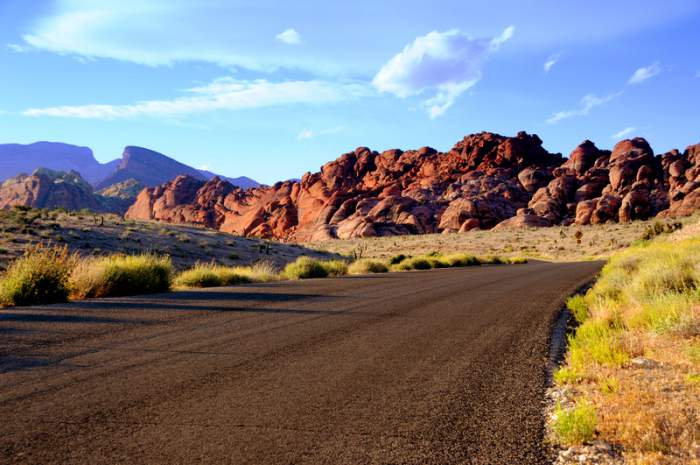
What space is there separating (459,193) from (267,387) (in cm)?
10054

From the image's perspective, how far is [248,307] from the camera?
9805 millimetres


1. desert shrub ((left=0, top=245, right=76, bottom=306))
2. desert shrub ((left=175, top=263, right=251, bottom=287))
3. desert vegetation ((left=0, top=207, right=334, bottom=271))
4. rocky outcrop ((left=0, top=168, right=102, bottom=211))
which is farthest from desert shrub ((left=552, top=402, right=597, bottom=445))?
rocky outcrop ((left=0, top=168, right=102, bottom=211))

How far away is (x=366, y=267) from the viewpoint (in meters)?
24.3

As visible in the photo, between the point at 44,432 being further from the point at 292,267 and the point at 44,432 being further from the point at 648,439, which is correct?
the point at 292,267

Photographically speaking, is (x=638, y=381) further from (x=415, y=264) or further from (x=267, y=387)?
(x=415, y=264)

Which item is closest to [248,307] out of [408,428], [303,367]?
[303,367]

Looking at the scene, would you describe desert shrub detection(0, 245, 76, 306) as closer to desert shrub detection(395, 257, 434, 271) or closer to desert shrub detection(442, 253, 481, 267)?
desert shrub detection(395, 257, 434, 271)

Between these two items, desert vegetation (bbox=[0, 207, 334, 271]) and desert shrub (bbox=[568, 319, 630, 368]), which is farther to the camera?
desert vegetation (bbox=[0, 207, 334, 271])

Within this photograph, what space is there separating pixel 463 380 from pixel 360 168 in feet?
436

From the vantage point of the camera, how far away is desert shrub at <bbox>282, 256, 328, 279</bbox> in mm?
19984

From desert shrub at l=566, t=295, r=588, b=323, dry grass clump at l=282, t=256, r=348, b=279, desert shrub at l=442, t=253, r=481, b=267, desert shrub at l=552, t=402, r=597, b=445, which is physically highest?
desert shrub at l=552, t=402, r=597, b=445

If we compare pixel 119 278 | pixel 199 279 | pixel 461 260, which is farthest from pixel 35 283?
pixel 461 260

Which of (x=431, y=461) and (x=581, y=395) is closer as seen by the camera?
(x=431, y=461)

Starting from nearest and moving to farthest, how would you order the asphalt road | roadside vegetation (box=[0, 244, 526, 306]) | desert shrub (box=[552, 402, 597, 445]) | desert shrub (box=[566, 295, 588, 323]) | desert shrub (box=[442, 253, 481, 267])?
the asphalt road, desert shrub (box=[552, 402, 597, 445]), desert shrub (box=[566, 295, 588, 323]), roadside vegetation (box=[0, 244, 526, 306]), desert shrub (box=[442, 253, 481, 267])
